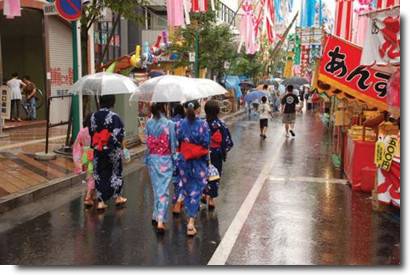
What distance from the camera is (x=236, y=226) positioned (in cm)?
691

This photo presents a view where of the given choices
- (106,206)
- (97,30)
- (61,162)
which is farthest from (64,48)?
(106,206)

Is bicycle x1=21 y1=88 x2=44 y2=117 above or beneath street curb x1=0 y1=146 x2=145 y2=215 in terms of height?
above

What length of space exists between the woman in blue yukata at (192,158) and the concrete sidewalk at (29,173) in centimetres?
296

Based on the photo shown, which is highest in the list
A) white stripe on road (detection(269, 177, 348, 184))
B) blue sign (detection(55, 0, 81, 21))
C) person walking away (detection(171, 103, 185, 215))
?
blue sign (detection(55, 0, 81, 21))

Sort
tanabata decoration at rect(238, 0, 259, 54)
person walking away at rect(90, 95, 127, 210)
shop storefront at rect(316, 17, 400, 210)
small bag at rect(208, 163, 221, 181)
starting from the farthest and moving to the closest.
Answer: tanabata decoration at rect(238, 0, 259, 54)
shop storefront at rect(316, 17, 400, 210)
person walking away at rect(90, 95, 127, 210)
small bag at rect(208, 163, 221, 181)

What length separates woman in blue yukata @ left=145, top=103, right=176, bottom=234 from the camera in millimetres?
6559

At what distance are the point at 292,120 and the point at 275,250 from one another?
12.7 meters

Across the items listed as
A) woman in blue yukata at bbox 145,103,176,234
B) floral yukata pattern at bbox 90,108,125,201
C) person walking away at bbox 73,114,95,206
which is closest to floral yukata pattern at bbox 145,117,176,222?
woman in blue yukata at bbox 145,103,176,234

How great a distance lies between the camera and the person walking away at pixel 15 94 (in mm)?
17925

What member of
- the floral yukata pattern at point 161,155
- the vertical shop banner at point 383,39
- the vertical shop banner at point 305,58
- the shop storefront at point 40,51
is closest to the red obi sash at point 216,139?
the floral yukata pattern at point 161,155

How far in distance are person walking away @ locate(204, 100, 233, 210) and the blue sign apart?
4.84 metres

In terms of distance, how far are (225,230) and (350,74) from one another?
189 inches

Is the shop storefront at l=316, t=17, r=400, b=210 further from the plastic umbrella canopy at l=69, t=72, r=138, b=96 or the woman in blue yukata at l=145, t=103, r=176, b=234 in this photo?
the plastic umbrella canopy at l=69, t=72, r=138, b=96

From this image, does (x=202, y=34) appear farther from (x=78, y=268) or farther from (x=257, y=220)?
(x=78, y=268)
